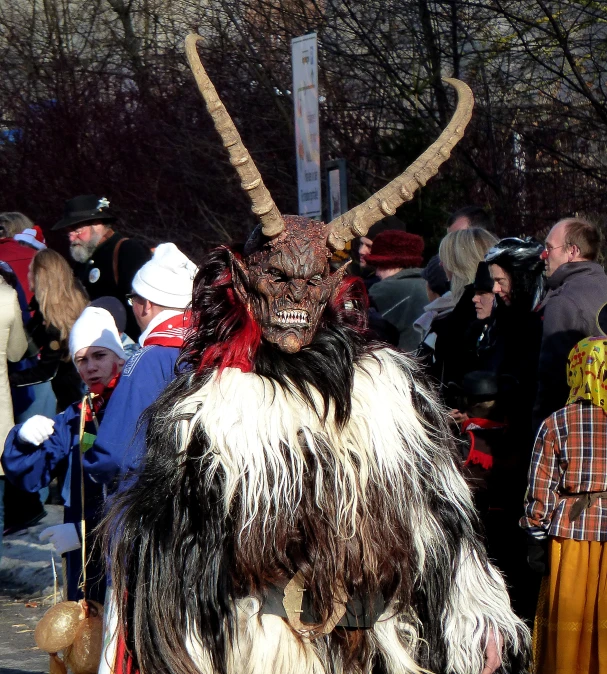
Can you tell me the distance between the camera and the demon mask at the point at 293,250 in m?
2.88

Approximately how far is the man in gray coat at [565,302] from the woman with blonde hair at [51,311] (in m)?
3.44

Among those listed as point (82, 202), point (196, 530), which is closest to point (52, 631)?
point (196, 530)

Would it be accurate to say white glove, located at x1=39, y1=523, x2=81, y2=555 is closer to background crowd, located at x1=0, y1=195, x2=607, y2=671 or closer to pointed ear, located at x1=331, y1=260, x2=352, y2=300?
background crowd, located at x1=0, y1=195, x2=607, y2=671

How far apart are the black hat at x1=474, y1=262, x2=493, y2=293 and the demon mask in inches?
102

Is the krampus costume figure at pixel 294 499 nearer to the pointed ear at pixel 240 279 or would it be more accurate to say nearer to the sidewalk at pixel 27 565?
the pointed ear at pixel 240 279

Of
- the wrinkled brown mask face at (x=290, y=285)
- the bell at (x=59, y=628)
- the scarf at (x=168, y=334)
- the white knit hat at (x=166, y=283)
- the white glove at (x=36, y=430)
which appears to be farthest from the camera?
the white glove at (x=36, y=430)

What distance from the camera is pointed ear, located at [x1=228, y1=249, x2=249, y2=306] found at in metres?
2.96

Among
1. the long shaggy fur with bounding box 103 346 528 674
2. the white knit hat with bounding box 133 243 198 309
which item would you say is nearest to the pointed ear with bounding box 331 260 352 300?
the long shaggy fur with bounding box 103 346 528 674

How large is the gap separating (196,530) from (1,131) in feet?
42.9

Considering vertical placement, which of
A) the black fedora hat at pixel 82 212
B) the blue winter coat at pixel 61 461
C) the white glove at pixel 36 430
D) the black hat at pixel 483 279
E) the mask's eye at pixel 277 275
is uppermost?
the black fedora hat at pixel 82 212

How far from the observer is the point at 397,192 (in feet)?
9.68

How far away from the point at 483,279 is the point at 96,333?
206 centimetres

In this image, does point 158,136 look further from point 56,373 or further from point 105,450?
point 105,450

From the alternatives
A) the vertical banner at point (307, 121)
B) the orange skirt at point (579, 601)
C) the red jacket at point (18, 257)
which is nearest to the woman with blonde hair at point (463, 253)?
the vertical banner at point (307, 121)
